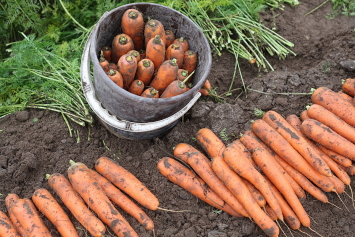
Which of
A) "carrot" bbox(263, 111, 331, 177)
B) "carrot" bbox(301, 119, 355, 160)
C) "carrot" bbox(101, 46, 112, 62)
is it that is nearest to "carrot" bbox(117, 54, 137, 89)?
"carrot" bbox(101, 46, 112, 62)

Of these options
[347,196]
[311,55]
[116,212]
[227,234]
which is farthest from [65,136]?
[311,55]

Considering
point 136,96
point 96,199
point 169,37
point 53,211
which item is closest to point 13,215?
point 53,211

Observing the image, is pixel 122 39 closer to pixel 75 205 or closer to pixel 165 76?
pixel 165 76

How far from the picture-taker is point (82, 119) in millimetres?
2621

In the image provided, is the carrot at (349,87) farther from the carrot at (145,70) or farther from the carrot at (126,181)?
the carrot at (126,181)

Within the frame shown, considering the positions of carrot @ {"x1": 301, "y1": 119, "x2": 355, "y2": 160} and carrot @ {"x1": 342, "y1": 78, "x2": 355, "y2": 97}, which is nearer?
carrot @ {"x1": 301, "y1": 119, "x2": 355, "y2": 160}

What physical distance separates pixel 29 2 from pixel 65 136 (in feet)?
5.82

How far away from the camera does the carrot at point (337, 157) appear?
2.44 m

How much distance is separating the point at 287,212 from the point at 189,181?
2.78 feet

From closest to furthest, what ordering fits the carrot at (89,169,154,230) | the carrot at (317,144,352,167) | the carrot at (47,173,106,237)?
1. the carrot at (47,173,106,237)
2. the carrot at (89,169,154,230)
3. the carrot at (317,144,352,167)

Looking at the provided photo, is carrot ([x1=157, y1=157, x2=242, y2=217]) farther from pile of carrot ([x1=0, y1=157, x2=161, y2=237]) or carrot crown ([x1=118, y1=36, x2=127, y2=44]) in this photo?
carrot crown ([x1=118, y1=36, x2=127, y2=44])

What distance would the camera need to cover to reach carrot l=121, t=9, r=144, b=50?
93.1 inches

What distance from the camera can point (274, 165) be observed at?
2.33 meters

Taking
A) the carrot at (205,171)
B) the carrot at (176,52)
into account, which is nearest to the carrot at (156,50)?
the carrot at (176,52)
